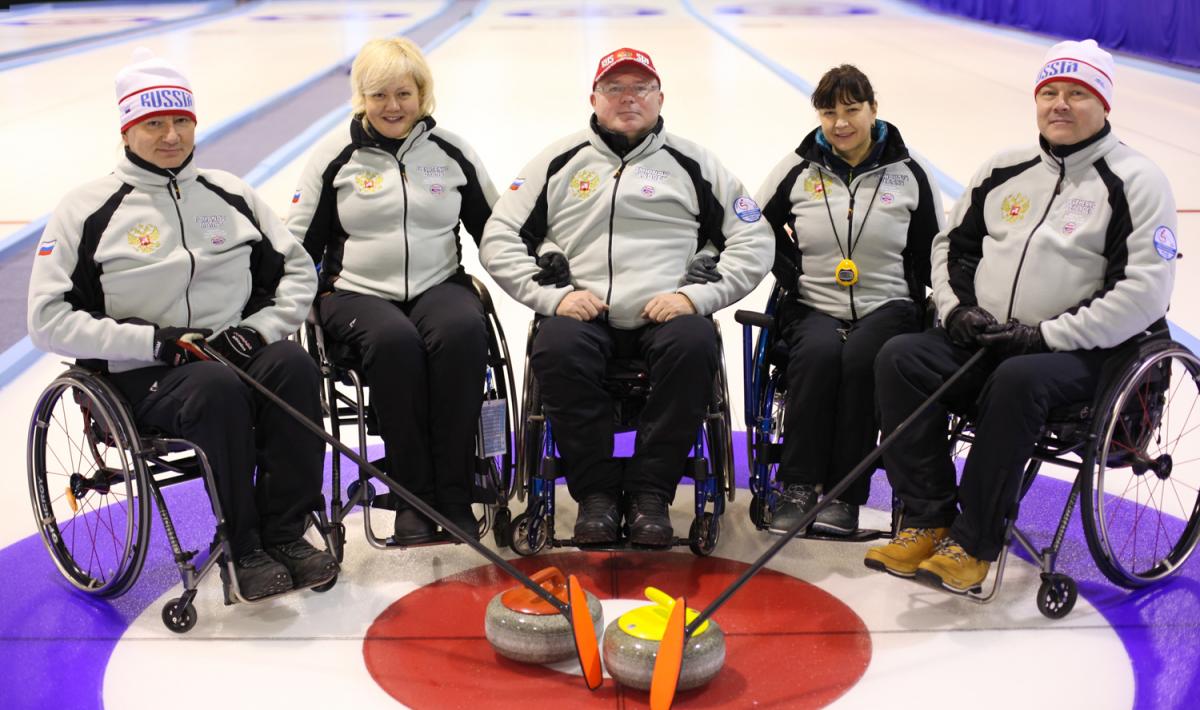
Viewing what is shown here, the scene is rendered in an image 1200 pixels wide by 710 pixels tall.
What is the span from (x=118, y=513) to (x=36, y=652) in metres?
0.78

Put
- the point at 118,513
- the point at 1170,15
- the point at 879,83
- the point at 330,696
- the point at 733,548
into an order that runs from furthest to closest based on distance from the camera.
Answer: the point at 1170,15
the point at 879,83
the point at 118,513
the point at 733,548
the point at 330,696

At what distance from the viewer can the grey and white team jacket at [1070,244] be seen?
105 inches

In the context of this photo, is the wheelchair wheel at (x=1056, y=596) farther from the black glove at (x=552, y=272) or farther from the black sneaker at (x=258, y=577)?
the black sneaker at (x=258, y=577)

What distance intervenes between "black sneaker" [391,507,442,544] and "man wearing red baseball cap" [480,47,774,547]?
1.11 ft

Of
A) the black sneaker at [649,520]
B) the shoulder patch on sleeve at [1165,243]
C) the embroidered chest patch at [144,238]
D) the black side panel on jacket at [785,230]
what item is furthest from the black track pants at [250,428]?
the shoulder patch on sleeve at [1165,243]

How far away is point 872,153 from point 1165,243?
73 centimetres

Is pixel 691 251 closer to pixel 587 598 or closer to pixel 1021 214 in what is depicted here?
pixel 1021 214

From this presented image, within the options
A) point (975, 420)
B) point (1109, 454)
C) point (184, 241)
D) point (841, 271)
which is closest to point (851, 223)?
point (841, 271)

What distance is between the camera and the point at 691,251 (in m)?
3.18

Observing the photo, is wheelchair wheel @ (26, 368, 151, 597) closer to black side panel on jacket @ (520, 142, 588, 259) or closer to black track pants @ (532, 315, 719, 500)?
black track pants @ (532, 315, 719, 500)

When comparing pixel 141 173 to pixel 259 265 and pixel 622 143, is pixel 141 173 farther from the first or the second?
pixel 622 143

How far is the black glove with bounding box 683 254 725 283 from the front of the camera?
10.1 ft

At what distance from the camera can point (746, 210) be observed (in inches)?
124

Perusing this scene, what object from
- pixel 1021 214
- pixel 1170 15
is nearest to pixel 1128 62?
pixel 1170 15
